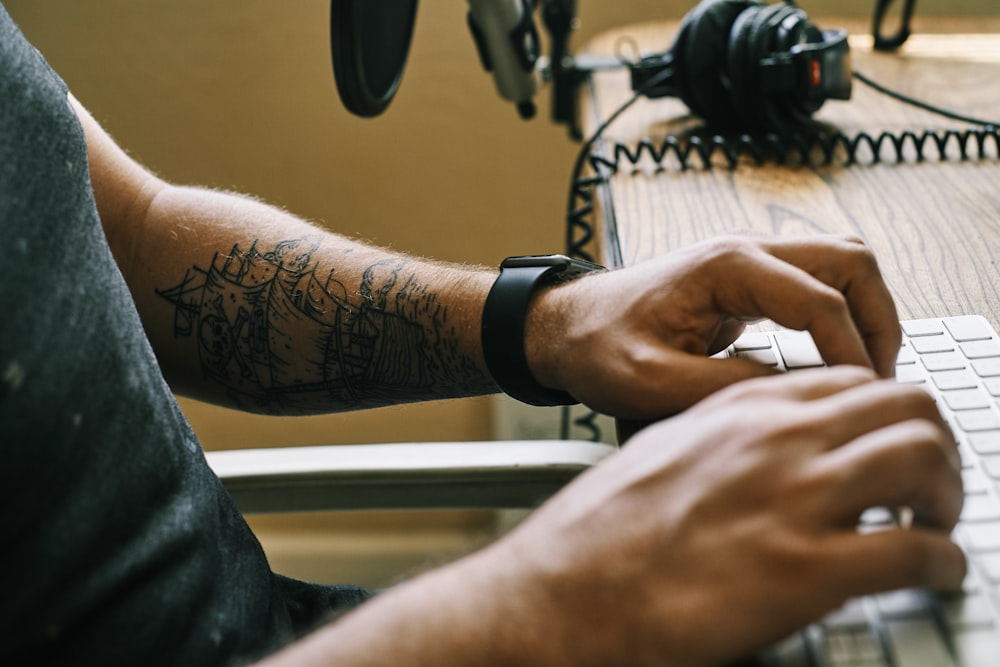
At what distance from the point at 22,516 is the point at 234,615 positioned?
127mm

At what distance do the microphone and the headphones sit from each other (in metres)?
0.17

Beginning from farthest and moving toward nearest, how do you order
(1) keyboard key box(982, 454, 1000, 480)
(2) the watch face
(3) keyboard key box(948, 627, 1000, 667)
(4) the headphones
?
(4) the headphones
(2) the watch face
(1) keyboard key box(982, 454, 1000, 480)
(3) keyboard key box(948, 627, 1000, 667)

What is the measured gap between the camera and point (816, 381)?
1.35 ft

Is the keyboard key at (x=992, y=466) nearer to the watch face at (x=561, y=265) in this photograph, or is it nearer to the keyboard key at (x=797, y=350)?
the keyboard key at (x=797, y=350)

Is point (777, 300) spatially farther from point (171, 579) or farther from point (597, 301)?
point (171, 579)

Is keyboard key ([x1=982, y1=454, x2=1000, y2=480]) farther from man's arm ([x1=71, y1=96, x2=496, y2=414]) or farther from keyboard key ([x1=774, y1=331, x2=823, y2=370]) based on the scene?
man's arm ([x1=71, y1=96, x2=496, y2=414])

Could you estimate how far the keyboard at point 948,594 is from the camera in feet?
1.10

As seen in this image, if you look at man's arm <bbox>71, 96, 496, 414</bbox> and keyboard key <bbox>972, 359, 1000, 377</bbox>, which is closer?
keyboard key <bbox>972, 359, 1000, 377</bbox>

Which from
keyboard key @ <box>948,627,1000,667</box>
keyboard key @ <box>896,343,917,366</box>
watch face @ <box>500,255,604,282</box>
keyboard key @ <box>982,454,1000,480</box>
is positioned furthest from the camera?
watch face @ <box>500,255,604,282</box>

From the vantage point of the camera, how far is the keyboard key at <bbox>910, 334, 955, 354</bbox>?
1.82 feet

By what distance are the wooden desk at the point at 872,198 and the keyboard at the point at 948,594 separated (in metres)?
0.09

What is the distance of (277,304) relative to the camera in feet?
2.33

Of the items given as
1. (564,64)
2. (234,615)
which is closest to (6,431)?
(234,615)

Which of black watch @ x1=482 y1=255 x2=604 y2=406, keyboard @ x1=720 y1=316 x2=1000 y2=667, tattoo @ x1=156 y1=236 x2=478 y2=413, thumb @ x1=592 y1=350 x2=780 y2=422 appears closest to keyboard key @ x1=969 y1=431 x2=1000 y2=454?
keyboard @ x1=720 y1=316 x2=1000 y2=667
